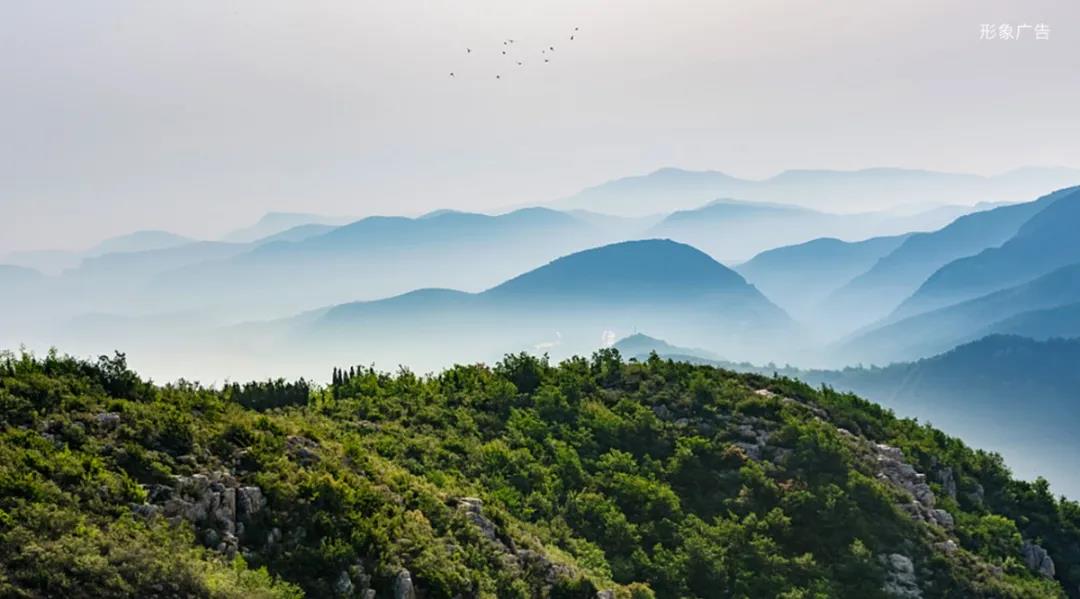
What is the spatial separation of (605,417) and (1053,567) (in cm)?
2653

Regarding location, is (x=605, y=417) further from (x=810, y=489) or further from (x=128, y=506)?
(x=128, y=506)

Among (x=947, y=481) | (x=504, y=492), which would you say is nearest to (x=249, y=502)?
(x=504, y=492)

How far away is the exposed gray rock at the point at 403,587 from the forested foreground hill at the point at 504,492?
0.05 meters

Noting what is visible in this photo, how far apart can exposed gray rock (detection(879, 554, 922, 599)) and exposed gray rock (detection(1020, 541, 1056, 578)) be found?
37.6ft

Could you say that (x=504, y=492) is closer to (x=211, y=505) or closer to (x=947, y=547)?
(x=211, y=505)

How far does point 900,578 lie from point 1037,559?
45.8 feet

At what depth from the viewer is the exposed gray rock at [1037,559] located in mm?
50438

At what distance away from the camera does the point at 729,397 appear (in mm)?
55969

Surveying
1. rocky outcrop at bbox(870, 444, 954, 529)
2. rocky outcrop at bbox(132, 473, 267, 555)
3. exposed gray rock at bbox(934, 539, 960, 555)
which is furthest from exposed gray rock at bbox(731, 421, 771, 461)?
rocky outcrop at bbox(132, 473, 267, 555)

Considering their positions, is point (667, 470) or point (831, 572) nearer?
point (831, 572)

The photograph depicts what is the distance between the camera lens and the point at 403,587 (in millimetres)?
27594

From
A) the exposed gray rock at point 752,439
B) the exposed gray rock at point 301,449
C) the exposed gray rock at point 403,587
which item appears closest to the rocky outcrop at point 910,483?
the exposed gray rock at point 752,439

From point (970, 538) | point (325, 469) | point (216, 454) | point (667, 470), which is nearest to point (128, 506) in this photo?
point (216, 454)

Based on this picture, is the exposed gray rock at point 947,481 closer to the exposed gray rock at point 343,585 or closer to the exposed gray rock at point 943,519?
the exposed gray rock at point 943,519
